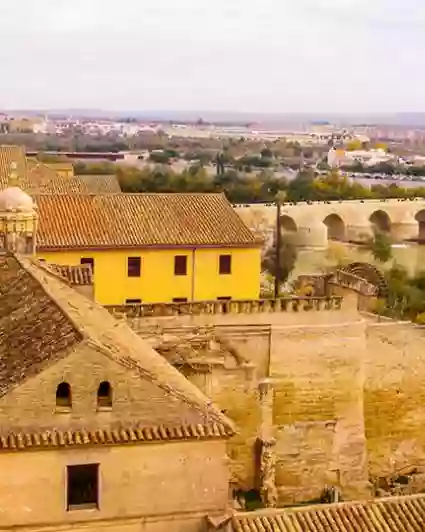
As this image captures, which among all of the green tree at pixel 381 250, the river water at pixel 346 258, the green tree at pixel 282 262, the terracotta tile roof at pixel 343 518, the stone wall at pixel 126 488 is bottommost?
the river water at pixel 346 258

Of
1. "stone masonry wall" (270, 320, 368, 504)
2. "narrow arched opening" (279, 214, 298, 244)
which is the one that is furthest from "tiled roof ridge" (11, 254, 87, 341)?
"narrow arched opening" (279, 214, 298, 244)

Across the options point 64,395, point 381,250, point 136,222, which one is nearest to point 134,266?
point 136,222

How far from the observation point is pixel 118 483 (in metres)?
15.5

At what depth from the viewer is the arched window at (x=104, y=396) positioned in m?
15.3

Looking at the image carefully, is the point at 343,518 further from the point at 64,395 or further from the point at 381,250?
the point at 381,250

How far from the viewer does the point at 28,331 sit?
16750 mm

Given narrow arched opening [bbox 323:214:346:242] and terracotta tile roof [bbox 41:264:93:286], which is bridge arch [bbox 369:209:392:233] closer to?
narrow arched opening [bbox 323:214:346:242]

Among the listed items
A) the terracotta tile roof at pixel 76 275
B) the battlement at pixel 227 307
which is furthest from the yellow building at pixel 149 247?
the battlement at pixel 227 307

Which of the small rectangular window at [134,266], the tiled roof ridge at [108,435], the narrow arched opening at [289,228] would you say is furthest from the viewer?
the narrow arched opening at [289,228]

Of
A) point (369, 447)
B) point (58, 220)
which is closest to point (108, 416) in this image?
point (369, 447)

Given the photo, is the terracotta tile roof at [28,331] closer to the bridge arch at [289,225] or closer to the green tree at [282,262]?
the green tree at [282,262]

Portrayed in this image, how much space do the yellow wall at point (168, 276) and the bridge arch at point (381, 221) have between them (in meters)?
57.4

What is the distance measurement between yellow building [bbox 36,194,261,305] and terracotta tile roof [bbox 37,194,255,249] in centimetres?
3

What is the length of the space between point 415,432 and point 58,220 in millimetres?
11663
